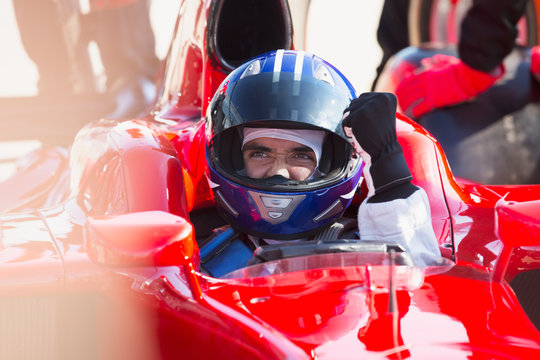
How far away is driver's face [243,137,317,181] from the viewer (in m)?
2.02

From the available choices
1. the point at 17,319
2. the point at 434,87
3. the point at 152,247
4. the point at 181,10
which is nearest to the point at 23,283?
the point at 17,319

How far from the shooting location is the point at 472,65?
13.4ft

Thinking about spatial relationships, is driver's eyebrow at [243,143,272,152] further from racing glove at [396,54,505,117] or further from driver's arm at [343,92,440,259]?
racing glove at [396,54,505,117]

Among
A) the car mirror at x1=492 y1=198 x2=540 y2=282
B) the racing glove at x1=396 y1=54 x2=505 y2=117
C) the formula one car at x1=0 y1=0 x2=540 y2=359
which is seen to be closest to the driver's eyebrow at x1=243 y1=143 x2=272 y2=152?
the formula one car at x1=0 y1=0 x2=540 y2=359

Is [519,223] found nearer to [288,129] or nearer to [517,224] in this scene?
[517,224]

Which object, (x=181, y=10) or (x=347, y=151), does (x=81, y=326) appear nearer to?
(x=347, y=151)

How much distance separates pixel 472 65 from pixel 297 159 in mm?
2358

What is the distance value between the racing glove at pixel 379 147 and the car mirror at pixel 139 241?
722mm

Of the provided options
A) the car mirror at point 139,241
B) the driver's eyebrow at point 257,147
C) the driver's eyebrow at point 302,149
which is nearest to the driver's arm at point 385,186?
the driver's eyebrow at point 302,149

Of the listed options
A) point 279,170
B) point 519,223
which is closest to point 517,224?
point 519,223

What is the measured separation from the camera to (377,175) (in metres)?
1.91

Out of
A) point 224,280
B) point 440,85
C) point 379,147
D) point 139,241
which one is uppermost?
point 139,241

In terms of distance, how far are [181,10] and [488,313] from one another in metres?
2.01

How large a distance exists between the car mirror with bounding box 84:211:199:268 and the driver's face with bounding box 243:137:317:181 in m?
0.72
